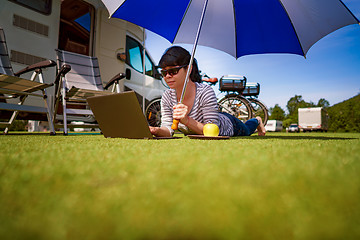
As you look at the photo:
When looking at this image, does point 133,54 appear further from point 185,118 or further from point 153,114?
point 185,118

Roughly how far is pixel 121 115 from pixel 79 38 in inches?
230

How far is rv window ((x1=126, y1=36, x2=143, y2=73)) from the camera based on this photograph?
552 cm

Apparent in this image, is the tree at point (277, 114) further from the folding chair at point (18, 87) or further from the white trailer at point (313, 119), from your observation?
the folding chair at point (18, 87)

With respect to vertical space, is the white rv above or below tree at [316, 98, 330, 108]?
below

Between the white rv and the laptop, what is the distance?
7.80 feet

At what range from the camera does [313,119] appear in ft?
47.9

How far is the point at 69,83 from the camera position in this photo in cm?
346

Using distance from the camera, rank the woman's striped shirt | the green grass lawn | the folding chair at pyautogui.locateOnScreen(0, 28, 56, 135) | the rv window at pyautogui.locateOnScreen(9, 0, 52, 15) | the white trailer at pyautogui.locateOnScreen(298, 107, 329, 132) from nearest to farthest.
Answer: the green grass lawn, the woman's striped shirt, the folding chair at pyautogui.locateOnScreen(0, 28, 56, 135), the rv window at pyautogui.locateOnScreen(9, 0, 52, 15), the white trailer at pyautogui.locateOnScreen(298, 107, 329, 132)

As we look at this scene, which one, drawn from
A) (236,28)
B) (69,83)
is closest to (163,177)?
(236,28)

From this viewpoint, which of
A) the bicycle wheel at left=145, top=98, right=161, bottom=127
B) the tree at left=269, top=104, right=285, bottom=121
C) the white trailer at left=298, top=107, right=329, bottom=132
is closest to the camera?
the bicycle wheel at left=145, top=98, right=161, bottom=127

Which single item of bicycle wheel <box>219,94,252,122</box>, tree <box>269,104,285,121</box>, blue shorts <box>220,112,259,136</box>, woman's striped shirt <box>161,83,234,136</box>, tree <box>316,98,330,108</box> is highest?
tree <box>316,98,330,108</box>

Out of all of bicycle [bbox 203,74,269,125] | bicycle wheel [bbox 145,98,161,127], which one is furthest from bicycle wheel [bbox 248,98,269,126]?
bicycle wheel [bbox 145,98,161,127]

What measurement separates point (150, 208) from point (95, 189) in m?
0.14

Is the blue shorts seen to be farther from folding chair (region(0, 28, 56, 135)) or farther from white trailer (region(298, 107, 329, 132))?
white trailer (region(298, 107, 329, 132))
